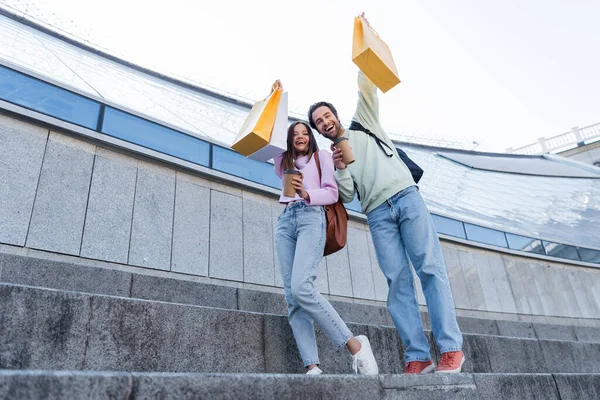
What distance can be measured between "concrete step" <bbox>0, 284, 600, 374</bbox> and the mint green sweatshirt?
1023 millimetres

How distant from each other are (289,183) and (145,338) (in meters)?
1.22

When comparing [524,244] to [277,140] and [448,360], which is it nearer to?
[448,360]

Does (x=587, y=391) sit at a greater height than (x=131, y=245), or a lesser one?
lesser

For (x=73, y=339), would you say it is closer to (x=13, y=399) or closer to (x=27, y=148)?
(x=13, y=399)

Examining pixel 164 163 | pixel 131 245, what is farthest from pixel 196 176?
pixel 131 245

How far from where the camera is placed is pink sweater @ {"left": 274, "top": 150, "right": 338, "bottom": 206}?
294 cm

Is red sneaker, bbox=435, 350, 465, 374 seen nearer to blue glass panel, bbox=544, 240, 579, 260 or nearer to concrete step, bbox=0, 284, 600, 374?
concrete step, bbox=0, 284, 600, 374

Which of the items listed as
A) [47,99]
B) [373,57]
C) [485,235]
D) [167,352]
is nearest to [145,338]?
[167,352]

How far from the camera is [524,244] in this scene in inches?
379

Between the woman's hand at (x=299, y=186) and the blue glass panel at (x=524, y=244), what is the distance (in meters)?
7.75

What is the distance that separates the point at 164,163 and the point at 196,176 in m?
0.43

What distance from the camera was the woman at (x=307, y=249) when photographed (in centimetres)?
271

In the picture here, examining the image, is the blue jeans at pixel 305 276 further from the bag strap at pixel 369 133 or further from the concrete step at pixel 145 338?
the bag strap at pixel 369 133

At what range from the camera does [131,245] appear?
15.4ft
